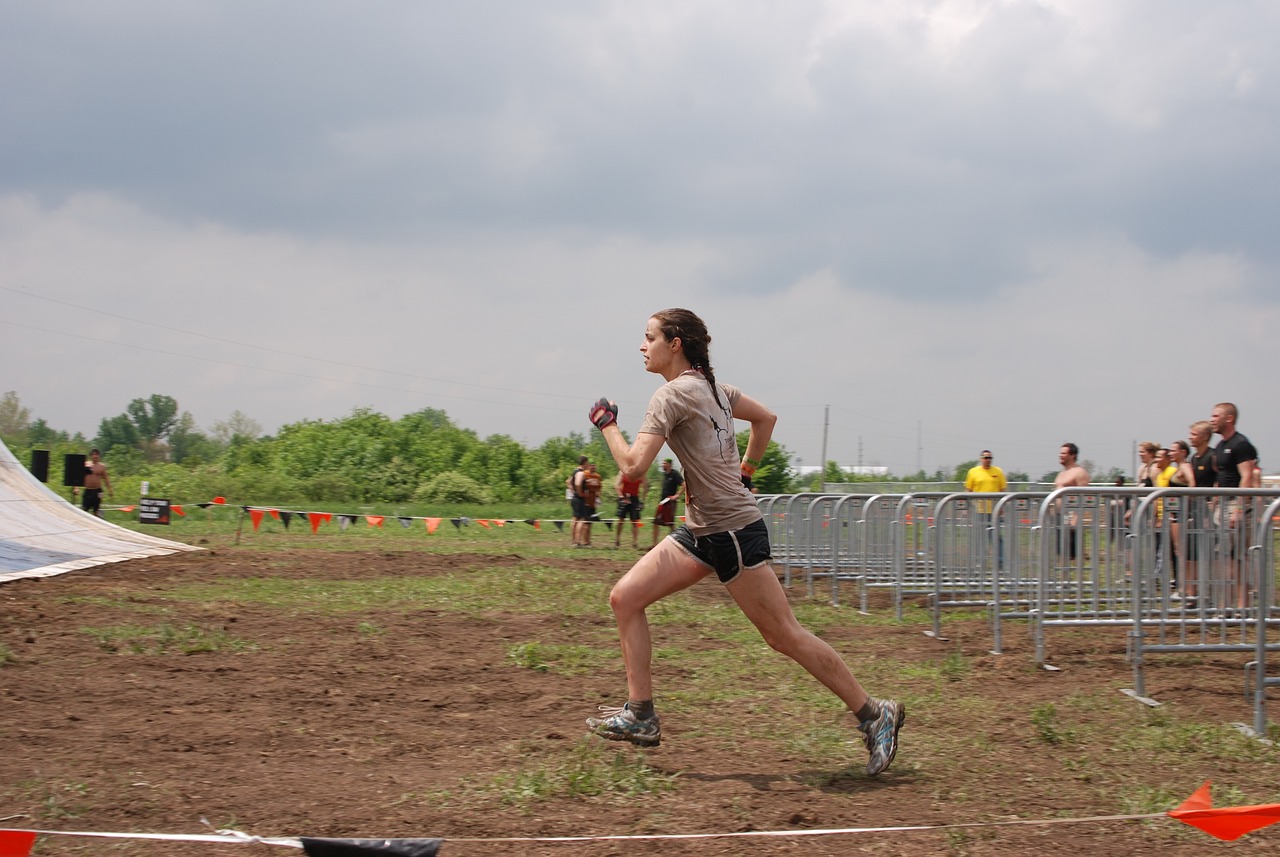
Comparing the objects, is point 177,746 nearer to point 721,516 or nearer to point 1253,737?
point 721,516

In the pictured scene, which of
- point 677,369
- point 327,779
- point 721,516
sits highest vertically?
point 677,369

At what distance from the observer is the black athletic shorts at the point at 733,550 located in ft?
16.3

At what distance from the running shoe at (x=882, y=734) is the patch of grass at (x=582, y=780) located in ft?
2.76

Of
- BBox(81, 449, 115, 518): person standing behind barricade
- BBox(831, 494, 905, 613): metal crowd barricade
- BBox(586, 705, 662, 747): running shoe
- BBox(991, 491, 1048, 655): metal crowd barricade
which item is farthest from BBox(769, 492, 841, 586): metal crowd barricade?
BBox(81, 449, 115, 518): person standing behind barricade

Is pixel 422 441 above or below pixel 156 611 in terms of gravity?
above

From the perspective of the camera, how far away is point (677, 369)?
5230 mm

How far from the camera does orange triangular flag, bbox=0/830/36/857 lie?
3.47 metres

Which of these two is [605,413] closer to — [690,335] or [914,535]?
[690,335]

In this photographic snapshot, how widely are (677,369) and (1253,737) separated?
11.0 ft

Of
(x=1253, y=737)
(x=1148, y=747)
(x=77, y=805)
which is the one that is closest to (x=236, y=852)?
(x=77, y=805)

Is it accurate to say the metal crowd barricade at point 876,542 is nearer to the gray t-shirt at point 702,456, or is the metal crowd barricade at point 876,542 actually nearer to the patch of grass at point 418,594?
the patch of grass at point 418,594

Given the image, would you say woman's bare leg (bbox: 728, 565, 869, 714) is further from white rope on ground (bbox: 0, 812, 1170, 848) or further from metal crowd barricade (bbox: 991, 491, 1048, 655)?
metal crowd barricade (bbox: 991, 491, 1048, 655)

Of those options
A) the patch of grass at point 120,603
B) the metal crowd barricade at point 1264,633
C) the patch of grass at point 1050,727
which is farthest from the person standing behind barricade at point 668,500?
the patch of grass at point 1050,727

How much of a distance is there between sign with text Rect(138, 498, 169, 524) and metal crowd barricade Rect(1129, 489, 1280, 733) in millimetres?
22820
